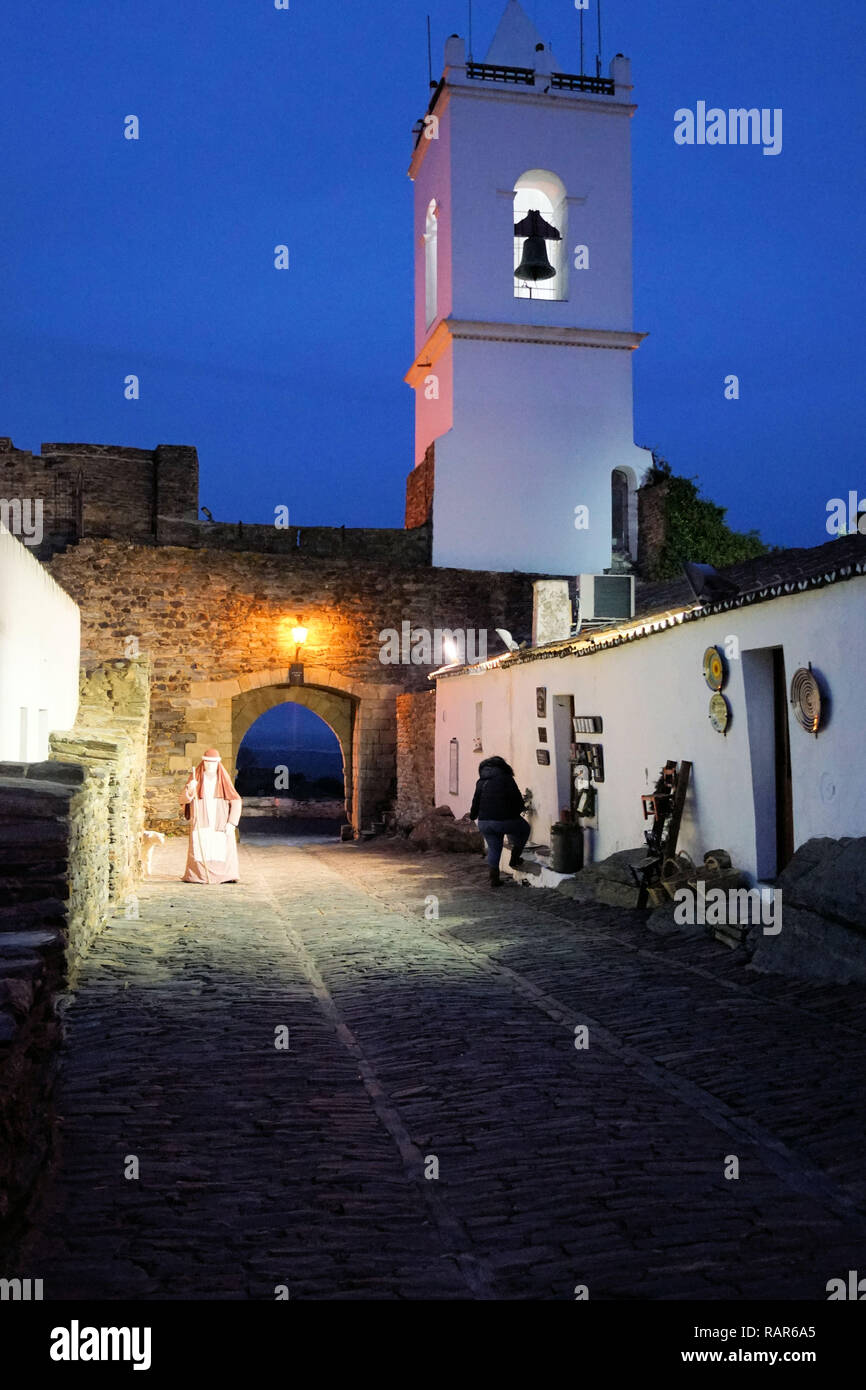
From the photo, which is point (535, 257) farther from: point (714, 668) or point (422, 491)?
point (714, 668)

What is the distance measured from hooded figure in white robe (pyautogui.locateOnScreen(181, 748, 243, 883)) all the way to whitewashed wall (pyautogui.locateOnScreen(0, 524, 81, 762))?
2.45 m

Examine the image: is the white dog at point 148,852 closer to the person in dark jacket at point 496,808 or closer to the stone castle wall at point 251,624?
the person in dark jacket at point 496,808

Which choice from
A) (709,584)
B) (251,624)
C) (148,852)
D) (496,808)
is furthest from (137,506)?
(709,584)

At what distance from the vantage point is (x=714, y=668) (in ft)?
32.5

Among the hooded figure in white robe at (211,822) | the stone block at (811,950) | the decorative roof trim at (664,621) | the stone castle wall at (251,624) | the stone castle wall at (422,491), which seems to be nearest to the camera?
the stone block at (811,950)

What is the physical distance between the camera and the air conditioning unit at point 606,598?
14.2 m

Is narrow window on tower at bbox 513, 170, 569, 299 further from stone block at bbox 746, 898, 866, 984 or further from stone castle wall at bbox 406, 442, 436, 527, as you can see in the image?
stone block at bbox 746, 898, 866, 984

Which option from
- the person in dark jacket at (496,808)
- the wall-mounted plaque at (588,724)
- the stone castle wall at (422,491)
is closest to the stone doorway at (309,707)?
the stone castle wall at (422,491)

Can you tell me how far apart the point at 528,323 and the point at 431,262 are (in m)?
3.38

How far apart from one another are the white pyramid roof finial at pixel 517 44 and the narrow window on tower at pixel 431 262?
343 cm

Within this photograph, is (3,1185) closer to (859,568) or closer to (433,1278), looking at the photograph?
(433,1278)

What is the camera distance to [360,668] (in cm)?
2148

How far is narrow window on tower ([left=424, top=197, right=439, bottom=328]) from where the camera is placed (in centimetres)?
2491

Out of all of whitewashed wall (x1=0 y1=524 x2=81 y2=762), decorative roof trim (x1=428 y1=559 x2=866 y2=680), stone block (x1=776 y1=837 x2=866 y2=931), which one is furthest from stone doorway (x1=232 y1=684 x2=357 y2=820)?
stone block (x1=776 y1=837 x2=866 y2=931)
